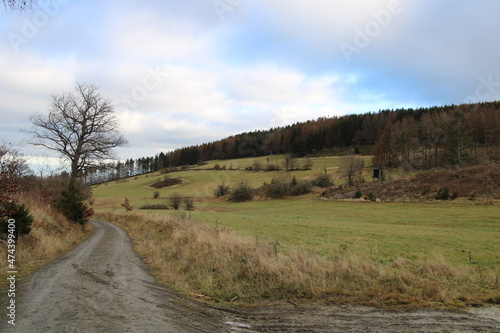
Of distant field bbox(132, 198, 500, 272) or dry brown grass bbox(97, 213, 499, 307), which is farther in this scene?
distant field bbox(132, 198, 500, 272)

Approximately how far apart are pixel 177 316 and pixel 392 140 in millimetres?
87454

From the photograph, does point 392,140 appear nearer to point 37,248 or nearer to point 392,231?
point 392,231

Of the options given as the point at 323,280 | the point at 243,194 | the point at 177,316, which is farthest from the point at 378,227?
the point at 243,194

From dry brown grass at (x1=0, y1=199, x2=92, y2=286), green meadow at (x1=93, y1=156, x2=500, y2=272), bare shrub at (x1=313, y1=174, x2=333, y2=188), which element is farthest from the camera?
bare shrub at (x1=313, y1=174, x2=333, y2=188)

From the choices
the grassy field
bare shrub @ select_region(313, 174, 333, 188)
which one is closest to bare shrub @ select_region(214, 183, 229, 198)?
the grassy field

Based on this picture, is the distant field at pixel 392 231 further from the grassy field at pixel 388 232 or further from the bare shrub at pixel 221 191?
the bare shrub at pixel 221 191

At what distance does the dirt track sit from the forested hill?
88.6ft

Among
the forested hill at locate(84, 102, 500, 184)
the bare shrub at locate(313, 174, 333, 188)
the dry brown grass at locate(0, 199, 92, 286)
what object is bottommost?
the dry brown grass at locate(0, 199, 92, 286)

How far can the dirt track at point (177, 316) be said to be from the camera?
4801 mm

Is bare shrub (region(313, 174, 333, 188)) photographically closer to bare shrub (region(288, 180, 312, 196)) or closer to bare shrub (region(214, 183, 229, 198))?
bare shrub (region(288, 180, 312, 196))

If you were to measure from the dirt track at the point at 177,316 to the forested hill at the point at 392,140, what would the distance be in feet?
88.6

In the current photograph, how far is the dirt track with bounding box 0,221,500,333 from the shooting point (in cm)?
480

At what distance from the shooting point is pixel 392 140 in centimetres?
8225

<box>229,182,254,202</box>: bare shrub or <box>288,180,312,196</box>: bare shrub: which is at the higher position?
<box>288,180,312,196</box>: bare shrub
